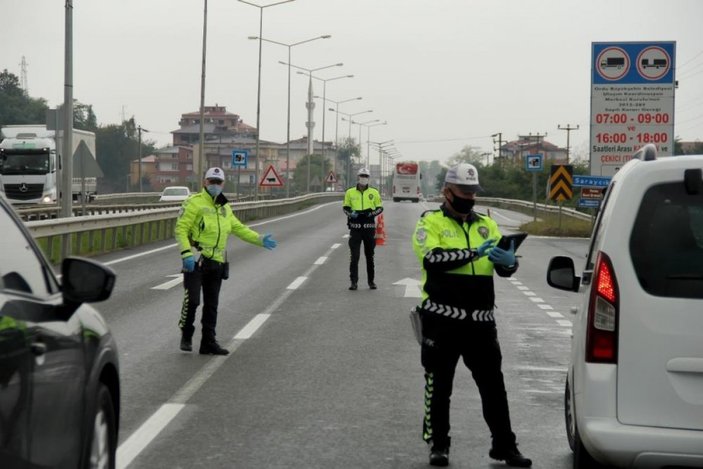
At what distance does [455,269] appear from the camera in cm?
704

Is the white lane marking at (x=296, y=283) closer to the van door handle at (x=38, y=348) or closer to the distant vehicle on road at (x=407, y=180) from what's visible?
the van door handle at (x=38, y=348)

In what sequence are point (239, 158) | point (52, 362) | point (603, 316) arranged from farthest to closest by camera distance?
point (239, 158)
point (603, 316)
point (52, 362)

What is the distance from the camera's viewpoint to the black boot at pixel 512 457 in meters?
6.98

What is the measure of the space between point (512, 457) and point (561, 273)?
1.07 metres

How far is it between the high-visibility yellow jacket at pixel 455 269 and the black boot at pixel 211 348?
15.6ft

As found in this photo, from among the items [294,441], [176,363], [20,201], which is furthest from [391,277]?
[20,201]

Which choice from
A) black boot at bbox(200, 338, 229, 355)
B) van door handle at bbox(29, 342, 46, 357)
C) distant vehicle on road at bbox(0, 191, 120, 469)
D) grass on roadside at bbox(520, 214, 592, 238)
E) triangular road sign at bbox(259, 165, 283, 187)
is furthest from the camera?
triangular road sign at bbox(259, 165, 283, 187)

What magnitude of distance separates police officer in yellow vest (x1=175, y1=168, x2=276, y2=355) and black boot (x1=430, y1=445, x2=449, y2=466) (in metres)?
4.86

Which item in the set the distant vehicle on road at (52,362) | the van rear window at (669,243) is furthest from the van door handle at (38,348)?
the van rear window at (669,243)

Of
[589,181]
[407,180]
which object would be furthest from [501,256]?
[407,180]

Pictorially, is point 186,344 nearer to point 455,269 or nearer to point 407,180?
point 455,269

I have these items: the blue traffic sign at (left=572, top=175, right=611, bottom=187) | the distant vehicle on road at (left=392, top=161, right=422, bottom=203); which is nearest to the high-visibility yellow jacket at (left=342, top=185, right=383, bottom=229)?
the blue traffic sign at (left=572, top=175, right=611, bottom=187)

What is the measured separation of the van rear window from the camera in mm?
5234

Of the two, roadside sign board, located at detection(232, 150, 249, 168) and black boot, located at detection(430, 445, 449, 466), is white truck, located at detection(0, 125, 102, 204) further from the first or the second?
black boot, located at detection(430, 445, 449, 466)
